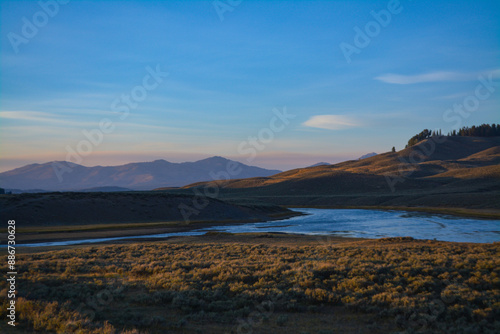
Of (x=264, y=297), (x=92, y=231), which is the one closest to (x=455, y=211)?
(x=92, y=231)

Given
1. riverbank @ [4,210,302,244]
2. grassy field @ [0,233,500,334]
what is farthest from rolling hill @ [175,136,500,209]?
grassy field @ [0,233,500,334]

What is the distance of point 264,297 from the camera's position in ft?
39.3

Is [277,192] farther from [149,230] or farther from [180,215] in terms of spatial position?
[149,230]

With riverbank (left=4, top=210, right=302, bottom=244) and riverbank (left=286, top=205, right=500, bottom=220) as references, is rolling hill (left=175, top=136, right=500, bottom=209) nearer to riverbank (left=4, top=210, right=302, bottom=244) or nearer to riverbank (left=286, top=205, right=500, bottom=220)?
riverbank (left=286, top=205, right=500, bottom=220)

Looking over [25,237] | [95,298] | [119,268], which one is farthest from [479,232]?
[25,237]

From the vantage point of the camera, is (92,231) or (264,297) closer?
(264,297)

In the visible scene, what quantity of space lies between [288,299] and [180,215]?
47623 millimetres

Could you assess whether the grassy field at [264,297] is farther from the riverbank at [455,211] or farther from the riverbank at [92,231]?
the riverbank at [455,211]

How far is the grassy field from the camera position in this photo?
381 inches

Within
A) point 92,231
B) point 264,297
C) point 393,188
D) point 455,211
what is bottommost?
point 455,211

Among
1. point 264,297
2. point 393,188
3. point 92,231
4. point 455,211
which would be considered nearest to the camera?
point 264,297

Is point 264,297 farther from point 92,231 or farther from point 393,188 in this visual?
point 393,188

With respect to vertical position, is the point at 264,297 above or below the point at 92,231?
above

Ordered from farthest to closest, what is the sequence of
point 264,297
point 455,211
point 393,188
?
point 393,188 → point 455,211 → point 264,297
